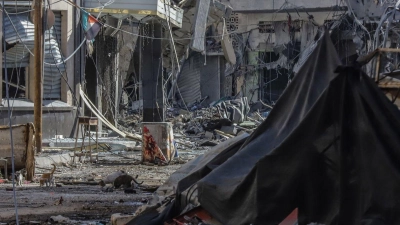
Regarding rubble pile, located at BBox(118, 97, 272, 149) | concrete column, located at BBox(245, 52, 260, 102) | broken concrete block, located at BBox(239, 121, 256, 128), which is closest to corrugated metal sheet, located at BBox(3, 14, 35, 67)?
rubble pile, located at BBox(118, 97, 272, 149)

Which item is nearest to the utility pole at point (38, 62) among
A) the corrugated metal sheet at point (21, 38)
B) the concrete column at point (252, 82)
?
the corrugated metal sheet at point (21, 38)

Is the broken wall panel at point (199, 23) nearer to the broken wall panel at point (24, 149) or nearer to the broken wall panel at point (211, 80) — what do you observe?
the broken wall panel at point (24, 149)

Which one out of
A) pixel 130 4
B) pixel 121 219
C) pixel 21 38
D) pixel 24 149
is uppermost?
pixel 130 4

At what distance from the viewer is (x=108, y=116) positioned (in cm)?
2852

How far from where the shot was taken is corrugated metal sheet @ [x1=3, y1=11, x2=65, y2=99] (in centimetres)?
2244

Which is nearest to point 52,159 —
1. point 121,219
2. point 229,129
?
point 121,219

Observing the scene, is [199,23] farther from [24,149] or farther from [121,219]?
[121,219]

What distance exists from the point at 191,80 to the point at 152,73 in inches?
710

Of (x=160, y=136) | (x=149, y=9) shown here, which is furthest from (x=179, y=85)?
(x=160, y=136)

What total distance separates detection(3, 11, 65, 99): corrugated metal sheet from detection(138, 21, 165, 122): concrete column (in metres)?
3.16

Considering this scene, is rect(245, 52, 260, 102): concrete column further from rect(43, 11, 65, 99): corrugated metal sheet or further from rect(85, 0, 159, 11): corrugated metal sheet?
rect(43, 11, 65, 99): corrugated metal sheet

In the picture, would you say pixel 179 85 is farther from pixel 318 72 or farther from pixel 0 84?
pixel 318 72

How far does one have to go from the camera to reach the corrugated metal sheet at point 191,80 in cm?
4350

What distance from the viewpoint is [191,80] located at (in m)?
44.5
